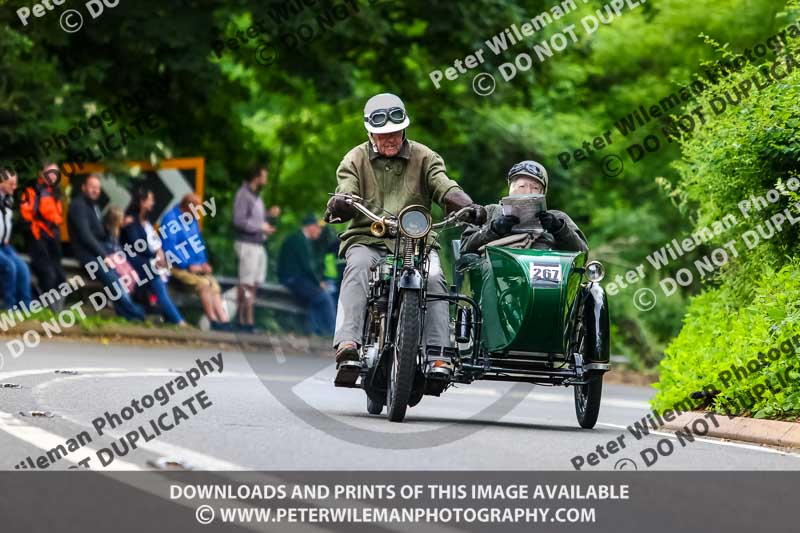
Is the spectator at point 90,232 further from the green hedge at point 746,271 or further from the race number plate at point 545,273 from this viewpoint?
the race number plate at point 545,273

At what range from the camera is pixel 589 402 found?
10852 mm

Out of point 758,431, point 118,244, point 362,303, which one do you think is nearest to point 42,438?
point 362,303

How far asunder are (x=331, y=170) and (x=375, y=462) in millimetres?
24855

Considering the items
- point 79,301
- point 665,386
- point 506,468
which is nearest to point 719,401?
point 665,386

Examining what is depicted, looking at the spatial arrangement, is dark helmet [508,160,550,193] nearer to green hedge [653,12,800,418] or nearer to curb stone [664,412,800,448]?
green hedge [653,12,800,418]

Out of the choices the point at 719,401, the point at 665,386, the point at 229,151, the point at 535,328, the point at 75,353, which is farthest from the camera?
the point at 229,151

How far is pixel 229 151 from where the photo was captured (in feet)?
87.7

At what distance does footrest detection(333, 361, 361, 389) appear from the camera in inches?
406

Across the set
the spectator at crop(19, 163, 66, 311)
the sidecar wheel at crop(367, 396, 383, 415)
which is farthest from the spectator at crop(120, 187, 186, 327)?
the sidecar wheel at crop(367, 396, 383, 415)

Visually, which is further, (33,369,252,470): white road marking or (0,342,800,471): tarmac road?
(0,342,800,471): tarmac road

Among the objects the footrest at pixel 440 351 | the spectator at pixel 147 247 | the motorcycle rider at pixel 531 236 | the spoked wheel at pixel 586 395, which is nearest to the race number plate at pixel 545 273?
the motorcycle rider at pixel 531 236

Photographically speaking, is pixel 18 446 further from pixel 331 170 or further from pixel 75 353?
pixel 331 170

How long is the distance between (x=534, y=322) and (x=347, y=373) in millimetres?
1236

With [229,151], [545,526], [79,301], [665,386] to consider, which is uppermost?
[229,151]
